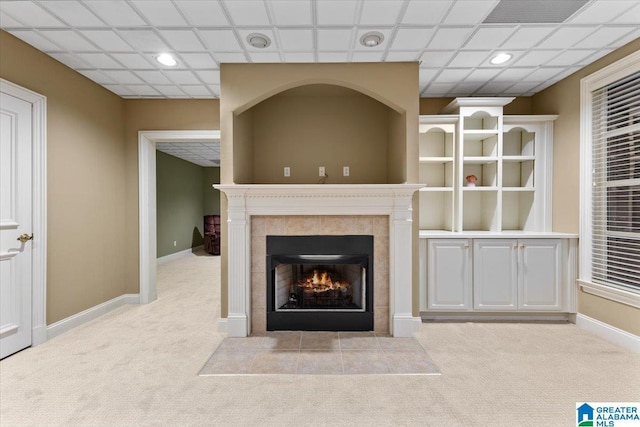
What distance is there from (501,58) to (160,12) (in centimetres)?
279

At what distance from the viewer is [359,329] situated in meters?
3.20

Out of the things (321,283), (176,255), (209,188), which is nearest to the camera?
(321,283)

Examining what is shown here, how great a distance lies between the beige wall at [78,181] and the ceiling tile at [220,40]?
1.50 metres

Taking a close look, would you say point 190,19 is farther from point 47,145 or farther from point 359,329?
point 359,329

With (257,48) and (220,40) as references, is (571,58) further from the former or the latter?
(220,40)

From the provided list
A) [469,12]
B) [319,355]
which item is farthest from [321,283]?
[469,12]

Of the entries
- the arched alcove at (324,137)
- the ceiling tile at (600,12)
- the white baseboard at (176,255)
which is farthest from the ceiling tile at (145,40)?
the white baseboard at (176,255)

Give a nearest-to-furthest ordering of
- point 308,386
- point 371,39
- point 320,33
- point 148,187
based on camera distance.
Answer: point 308,386, point 320,33, point 371,39, point 148,187

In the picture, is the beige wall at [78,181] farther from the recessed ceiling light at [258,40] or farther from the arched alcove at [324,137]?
the recessed ceiling light at [258,40]

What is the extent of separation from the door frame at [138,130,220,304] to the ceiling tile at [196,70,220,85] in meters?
0.66

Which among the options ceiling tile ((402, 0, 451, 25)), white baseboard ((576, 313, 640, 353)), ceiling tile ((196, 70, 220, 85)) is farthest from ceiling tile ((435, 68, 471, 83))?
white baseboard ((576, 313, 640, 353))

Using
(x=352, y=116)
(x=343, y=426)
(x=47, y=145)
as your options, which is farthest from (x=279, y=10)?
(x=343, y=426)

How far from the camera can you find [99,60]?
3.06 metres

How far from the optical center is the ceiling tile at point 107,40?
8.47 feet
